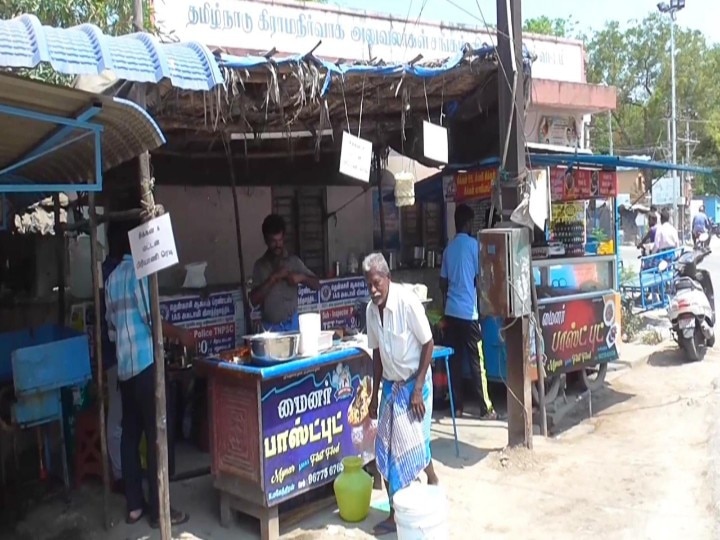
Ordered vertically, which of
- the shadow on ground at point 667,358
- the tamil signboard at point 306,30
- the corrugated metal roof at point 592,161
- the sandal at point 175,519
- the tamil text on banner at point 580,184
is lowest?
the sandal at point 175,519

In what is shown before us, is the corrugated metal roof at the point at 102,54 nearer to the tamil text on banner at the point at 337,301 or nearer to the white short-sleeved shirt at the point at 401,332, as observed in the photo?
the white short-sleeved shirt at the point at 401,332

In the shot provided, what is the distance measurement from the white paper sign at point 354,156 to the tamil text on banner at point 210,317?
7.41 ft

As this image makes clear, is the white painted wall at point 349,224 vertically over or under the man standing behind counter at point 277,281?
over

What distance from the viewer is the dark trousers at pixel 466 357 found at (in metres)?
6.88

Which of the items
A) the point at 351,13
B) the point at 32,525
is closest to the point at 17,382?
the point at 32,525

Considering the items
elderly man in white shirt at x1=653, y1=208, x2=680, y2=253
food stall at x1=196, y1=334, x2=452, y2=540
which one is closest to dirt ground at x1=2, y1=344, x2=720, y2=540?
food stall at x1=196, y1=334, x2=452, y2=540

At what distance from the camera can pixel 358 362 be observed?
4.91m

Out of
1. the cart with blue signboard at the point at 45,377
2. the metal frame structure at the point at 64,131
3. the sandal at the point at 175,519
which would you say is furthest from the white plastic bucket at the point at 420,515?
the cart with blue signboard at the point at 45,377

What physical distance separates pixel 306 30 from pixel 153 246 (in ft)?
23.6

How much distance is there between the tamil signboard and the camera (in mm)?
9242

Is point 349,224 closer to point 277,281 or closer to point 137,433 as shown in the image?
point 277,281

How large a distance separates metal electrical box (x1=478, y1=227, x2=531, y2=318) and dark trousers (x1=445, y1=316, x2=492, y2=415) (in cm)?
121

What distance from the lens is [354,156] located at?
554cm

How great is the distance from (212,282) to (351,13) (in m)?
4.80
